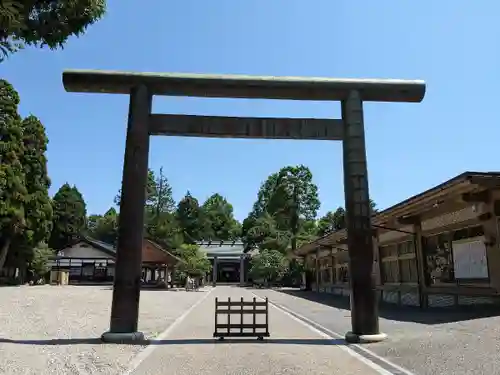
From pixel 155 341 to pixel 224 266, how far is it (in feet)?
218

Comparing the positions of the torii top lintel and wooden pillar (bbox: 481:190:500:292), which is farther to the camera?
wooden pillar (bbox: 481:190:500:292)

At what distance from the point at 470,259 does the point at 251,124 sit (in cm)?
875

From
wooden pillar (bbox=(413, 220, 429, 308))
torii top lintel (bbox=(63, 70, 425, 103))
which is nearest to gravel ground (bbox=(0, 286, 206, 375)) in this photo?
torii top lintel (bbox=(63, 70, 425, 103))

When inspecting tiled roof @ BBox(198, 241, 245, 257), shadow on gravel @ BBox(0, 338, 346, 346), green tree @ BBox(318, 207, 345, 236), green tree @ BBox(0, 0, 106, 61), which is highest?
green tree @ BBox(318, 207, 345, 236)

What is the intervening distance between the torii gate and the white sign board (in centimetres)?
553

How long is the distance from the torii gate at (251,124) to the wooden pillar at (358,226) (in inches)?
0.9

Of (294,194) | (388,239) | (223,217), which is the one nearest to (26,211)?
(388,239)

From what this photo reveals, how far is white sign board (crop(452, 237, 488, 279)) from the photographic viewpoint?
14203 millimetres

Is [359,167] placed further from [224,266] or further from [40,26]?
[224,266]

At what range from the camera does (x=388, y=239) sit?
72.9 ft

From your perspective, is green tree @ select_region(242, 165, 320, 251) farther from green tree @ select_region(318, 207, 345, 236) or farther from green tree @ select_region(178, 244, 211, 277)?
green tree @ select_region(178, 244, 211, 277)

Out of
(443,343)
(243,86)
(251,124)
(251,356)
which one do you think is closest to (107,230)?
(251,124)

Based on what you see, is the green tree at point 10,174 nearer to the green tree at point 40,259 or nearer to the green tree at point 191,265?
the green tree at point 40,259

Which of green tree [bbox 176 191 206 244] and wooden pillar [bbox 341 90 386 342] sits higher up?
green tree [bbox 176 191 206 244]
